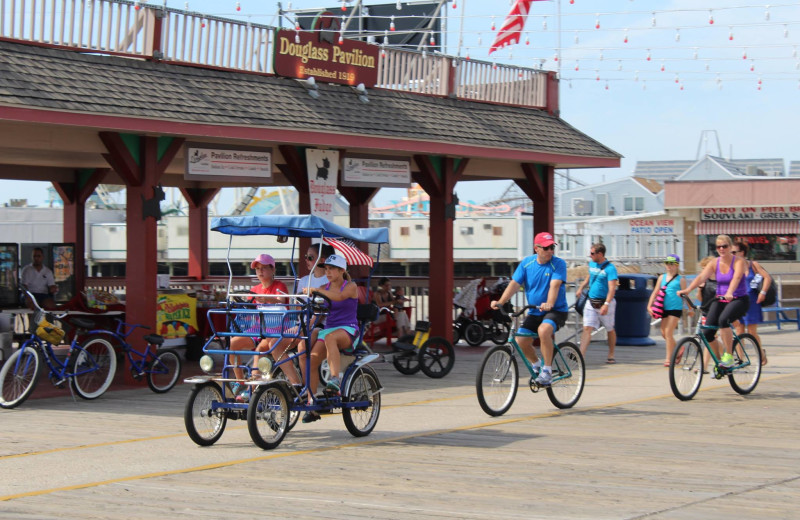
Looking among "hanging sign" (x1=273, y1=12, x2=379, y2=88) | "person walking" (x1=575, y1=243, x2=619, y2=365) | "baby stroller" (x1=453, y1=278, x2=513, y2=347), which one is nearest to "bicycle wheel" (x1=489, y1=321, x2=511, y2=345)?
"baby stroller" (x1=453, y1=278, x2=513, y2=347)

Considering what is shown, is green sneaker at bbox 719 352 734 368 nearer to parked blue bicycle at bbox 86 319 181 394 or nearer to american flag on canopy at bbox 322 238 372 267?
american flag on canopy at bbox 322 238 372 267

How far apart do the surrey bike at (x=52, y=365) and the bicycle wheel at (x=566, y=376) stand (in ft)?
18.0

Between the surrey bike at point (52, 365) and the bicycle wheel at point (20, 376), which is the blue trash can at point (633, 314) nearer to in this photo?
the surrey bike at point (52, 365)

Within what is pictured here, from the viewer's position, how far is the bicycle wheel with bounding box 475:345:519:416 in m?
11.4

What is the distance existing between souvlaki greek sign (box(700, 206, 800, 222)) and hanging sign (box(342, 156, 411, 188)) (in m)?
42.8

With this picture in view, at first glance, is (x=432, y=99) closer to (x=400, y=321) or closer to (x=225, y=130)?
(x=400, y=321)

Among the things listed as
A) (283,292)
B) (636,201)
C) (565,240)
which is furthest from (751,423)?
(636,201)

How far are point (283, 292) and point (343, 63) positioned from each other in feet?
25.3

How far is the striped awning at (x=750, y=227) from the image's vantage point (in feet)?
185

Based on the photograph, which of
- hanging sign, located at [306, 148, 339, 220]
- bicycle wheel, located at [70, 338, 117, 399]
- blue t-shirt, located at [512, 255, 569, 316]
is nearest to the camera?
blue t-shirt, located at [512, 255, 569, 316]

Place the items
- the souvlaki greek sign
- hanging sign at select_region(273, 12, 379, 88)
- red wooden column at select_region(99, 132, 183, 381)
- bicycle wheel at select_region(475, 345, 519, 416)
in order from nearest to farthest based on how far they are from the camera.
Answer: bicycle wheel at select_region(475, 345, 519, 416)
red wooden column at select_region(99, 132, 183, 381)
hanging sign at select_region(273, 12, 379, 88)
the souvlaki greek sign

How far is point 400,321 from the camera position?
1789 cm

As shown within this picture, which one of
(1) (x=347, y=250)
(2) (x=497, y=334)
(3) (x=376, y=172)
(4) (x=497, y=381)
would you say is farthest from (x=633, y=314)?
(1) (x=347, y=250)

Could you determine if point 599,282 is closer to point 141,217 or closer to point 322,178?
point 322,178
